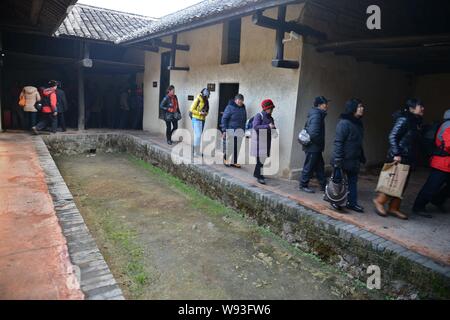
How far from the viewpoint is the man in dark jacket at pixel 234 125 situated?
6.75 meters

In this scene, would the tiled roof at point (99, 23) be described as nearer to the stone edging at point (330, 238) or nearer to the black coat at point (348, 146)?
the stone edging at point (330, 238)

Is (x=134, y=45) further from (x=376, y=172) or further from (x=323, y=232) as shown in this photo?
(x=323, y=232)

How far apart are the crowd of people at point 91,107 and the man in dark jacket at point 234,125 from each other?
6164 millimetres

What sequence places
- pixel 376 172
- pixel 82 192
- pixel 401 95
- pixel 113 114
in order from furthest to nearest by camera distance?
pixel 113 114 → pixel 401 95 → pixel 376 172 → pixel 82 192

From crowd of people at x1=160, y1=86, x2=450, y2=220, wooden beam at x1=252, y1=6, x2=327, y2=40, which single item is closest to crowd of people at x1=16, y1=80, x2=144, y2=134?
wooden beam at x1=252, y1=6, x2=327, y2=40

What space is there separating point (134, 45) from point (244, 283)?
30.6ft

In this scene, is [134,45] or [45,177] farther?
[134,45]

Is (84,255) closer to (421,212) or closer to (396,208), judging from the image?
(396,208)

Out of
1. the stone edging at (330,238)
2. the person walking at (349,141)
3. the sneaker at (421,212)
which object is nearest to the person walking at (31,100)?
the stone edging at (330,238)

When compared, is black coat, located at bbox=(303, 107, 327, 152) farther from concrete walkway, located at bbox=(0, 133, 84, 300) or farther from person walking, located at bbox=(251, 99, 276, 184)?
concrete walkway, located at bbox=(0, 133, 84, 300)

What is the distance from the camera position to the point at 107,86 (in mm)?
14578
